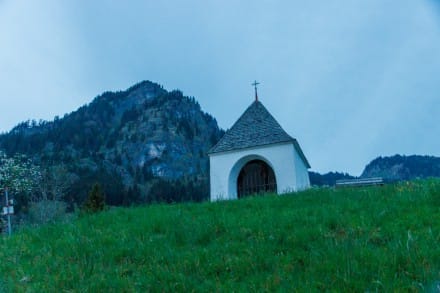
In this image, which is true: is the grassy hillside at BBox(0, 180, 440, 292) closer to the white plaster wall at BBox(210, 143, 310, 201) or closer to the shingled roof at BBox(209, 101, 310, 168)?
the white plaster wall at BBox(210, 143, 310, 201)

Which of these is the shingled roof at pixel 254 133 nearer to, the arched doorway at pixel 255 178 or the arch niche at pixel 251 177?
the arch niche at pixel 251 177

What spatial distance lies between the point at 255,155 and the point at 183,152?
141099 mm

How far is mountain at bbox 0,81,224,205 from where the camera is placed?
119 meters

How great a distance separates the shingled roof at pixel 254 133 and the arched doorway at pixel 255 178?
1339 mm

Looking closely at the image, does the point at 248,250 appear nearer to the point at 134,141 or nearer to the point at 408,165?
the point at 408,165

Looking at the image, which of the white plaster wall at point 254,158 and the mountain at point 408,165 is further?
the mountain at point 408,165

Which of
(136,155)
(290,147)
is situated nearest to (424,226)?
(290,147)

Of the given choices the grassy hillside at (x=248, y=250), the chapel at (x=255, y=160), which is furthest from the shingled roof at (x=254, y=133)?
the grassy hillside at (x=248, y=250)

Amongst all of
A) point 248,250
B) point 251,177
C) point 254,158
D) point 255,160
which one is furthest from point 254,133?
point 248,250

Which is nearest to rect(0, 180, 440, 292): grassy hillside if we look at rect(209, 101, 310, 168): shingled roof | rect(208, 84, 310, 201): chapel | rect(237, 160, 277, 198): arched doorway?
rect(208, 84, 310, 201): chapel

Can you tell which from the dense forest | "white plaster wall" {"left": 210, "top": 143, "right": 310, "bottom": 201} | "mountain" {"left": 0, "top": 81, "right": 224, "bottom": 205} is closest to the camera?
"white plaster wall" {"left": 210, "top": 143, "right": 310, "bottom": 201}

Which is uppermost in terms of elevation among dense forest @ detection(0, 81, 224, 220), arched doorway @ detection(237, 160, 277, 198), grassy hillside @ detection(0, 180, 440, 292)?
dense forest @ detection(0, 81, 224, 220)

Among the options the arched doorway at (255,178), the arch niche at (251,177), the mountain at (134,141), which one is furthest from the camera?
the mountain at (134,141)

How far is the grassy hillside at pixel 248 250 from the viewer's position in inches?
160
